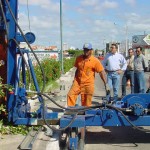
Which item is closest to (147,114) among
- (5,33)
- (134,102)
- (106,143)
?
(134,102)

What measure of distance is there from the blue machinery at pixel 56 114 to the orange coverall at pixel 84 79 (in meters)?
1.10

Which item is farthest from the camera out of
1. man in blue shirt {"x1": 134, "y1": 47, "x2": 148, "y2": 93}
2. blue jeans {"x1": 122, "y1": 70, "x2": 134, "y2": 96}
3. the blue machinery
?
blue jeans {"x1": 122, "y1": 70, "x2": 134, "y2": 96}

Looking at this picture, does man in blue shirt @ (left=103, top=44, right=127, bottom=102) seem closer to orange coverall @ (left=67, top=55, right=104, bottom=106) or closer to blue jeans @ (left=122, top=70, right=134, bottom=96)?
blue jeans @ (left=122, top=70, right=134, bottom=96)

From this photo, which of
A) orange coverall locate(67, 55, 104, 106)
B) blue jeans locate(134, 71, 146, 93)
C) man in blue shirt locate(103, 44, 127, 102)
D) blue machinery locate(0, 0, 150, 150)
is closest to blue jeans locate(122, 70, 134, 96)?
blue jeans locate(134, 71, 146, 93)

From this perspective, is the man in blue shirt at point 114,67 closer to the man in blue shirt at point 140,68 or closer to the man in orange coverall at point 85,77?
the man in blue shirt at point 140,68

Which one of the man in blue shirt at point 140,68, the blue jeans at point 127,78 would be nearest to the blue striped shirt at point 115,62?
the man in blue shirt at point 140,68

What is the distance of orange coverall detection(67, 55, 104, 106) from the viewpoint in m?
8.78

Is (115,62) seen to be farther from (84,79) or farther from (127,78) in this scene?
(84,79)

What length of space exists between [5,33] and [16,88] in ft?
3.52

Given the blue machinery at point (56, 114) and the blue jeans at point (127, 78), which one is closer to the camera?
the blue machinery at point (56, 114)

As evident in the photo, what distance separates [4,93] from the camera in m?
7.72

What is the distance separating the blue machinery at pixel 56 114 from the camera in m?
7.22

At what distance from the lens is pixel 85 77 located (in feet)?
29.1

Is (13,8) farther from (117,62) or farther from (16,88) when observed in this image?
(117,62)
